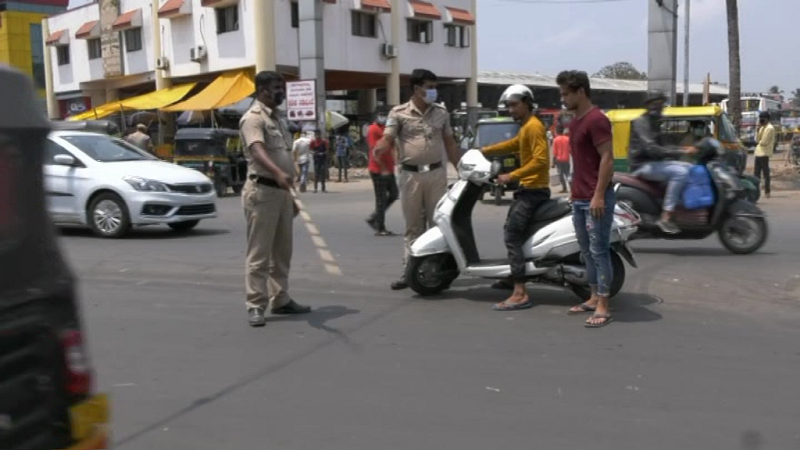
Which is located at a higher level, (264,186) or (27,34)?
(27,34)

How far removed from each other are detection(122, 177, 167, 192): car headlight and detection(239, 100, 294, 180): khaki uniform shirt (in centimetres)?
568

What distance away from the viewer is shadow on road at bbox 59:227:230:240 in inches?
477

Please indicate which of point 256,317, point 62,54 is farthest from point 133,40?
point 256,317

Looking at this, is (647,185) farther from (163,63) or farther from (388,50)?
(163,63)

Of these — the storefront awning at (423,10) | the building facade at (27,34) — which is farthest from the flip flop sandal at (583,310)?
the building facade at (27,34)

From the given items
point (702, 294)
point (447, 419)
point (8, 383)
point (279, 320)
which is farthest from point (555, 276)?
point (8, 383)

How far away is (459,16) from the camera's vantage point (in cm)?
3928

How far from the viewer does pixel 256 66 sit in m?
31.6

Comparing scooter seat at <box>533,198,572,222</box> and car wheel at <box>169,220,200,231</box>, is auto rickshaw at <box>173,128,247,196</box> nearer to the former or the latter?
car wheel at <box>169,220,200,231</box>

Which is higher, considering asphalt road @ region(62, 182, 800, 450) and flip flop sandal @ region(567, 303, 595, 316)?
flip flop sandal @ region(567, 303, 595, 316)

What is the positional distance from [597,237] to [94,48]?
39.3 m

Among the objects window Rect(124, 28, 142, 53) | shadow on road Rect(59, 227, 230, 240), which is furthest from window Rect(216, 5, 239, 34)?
shadow on road Rect(59, 227, 230, 240)

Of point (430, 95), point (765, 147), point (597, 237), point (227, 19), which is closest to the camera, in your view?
point (597, 237)

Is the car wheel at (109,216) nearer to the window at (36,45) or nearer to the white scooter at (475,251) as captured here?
the white scooter at (475,251)
